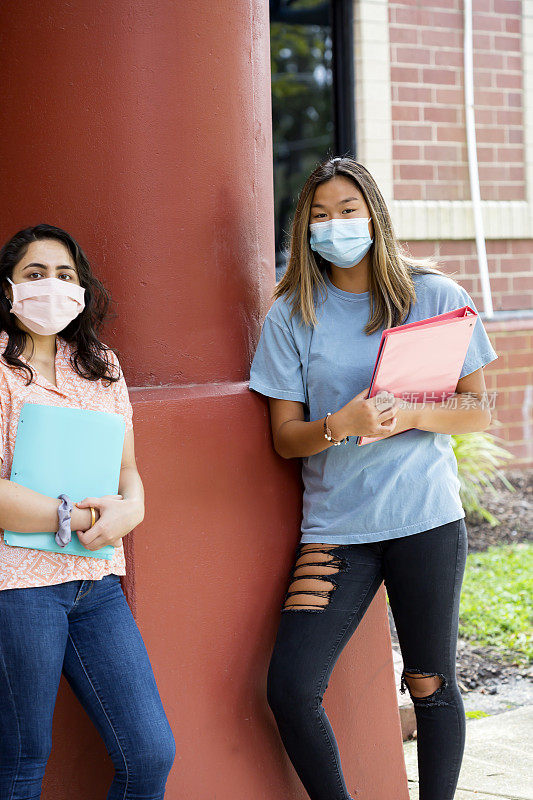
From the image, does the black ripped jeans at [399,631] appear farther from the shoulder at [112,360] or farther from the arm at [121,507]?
the shoulder at [112,360]

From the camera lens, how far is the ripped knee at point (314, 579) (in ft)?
8.81

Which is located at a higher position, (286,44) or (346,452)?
(286,44)

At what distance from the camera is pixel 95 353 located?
2.46 meters

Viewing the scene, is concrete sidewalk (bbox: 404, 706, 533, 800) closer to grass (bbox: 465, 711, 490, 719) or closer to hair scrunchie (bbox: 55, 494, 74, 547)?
grass (bbox: 465, 711, 490, 719)

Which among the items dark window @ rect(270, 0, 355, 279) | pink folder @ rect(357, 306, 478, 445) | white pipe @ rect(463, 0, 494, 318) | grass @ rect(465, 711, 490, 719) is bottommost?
grass @ rect(465, 711, 490, 719)

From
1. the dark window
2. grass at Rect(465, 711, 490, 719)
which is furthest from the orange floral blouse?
the dark window

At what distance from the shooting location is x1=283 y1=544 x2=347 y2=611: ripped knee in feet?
8.81

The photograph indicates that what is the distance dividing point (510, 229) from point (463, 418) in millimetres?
5561

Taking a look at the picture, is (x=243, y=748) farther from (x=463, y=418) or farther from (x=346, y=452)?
(x=463, y=418)

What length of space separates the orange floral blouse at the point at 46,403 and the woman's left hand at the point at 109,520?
0.08 metres

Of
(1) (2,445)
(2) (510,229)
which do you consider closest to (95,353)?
(1) (2,445)

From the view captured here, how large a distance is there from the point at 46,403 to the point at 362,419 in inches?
32.7

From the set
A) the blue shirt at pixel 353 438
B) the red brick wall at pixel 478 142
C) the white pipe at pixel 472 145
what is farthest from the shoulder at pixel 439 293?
the white pipe at pixel 472 145

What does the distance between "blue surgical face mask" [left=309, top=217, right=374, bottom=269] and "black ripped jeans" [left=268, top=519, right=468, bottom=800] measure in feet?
2.74
